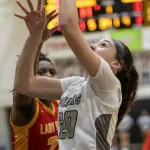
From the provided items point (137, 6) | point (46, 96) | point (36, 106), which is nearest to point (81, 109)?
point (46, 96)

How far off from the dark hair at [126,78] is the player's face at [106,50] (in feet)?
0.10

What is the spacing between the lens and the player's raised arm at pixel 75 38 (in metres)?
2.54

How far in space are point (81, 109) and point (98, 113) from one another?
9cm

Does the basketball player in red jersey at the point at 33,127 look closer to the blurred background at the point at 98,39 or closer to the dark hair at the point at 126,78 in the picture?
the dark hair at the point at 126,78

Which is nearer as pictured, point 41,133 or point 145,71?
point 41,133

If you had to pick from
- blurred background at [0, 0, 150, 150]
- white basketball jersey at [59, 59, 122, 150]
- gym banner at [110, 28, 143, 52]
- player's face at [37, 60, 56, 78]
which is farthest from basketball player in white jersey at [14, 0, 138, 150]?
gym banner at [110, 28, 143, 52]

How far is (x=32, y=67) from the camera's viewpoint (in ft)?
9.18

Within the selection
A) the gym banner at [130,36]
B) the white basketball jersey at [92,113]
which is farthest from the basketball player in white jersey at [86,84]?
the gym banner at [130,36]

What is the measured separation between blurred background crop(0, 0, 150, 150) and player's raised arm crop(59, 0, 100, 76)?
4.79 m

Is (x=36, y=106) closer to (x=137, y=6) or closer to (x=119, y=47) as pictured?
(x=119, y=47)

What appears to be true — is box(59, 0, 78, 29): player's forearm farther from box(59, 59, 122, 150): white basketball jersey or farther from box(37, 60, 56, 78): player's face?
box(37, 60, 56, 78): player's face

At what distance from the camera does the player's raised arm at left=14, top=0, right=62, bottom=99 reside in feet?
8.84

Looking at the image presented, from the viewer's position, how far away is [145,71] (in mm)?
10258

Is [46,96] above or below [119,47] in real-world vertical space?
below
